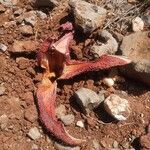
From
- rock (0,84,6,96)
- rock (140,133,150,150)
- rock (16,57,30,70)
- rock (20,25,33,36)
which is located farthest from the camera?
rock (20,25,33,36)

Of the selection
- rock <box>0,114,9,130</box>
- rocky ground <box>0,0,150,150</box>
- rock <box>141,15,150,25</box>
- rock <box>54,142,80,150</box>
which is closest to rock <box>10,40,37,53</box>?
rocky ground <box>0,0,150,150</box>

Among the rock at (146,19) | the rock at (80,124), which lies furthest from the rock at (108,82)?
the rock at (146,19)

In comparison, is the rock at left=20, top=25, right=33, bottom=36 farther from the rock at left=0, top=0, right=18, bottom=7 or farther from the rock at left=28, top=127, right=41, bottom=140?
the rock at left=28, top=127, right=41, bottom=140

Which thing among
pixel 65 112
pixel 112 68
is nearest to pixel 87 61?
pixel 112 68

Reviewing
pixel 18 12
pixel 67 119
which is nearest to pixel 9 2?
pixel 18 12

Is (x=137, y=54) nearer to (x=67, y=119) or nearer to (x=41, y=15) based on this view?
(x=67, y=119)

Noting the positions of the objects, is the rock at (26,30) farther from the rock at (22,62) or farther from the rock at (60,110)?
the rock at (60,110)
